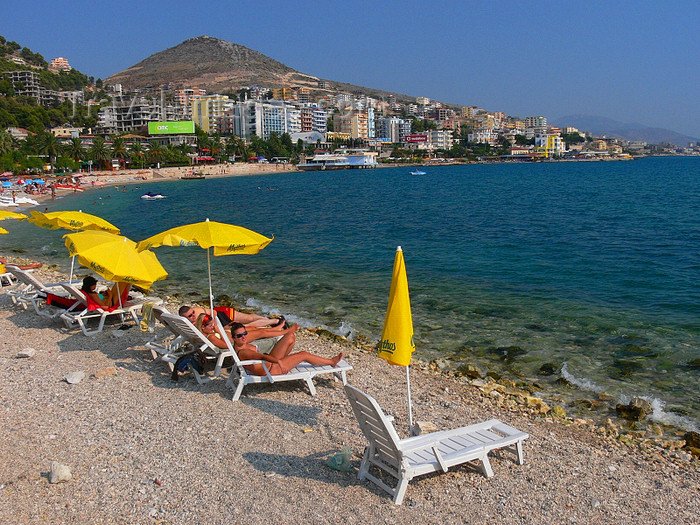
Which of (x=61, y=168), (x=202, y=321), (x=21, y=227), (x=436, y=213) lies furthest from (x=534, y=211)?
(x=61, y=168)

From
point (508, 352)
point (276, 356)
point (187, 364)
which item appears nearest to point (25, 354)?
point (187, 364)

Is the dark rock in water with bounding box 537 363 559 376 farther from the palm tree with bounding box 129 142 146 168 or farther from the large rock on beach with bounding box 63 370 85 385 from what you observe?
the palm tree with bounding box 129 142 146 168

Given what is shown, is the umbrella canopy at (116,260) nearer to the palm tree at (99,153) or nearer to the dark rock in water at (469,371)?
the dark rock in water at (469,371)

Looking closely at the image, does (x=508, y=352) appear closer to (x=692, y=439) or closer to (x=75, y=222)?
(x=692, y=439)

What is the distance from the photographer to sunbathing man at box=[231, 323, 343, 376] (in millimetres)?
7270

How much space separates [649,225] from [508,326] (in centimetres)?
2387

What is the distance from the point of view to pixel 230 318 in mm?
9047

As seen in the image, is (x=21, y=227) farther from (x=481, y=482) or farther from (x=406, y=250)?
(x=481, y=482)

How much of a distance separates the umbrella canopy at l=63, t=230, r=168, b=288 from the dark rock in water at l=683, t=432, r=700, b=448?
7525mm

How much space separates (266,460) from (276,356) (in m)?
1.94

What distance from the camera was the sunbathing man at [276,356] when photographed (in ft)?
23.9

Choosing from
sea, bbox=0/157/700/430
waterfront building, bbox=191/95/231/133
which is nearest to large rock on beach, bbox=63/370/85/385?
sea, bbox=0/157/700/430

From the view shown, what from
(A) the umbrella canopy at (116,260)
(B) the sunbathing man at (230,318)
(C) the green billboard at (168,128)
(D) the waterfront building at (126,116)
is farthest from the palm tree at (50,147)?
(B) the sunbathing man at (230,318)

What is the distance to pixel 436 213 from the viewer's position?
41.7 metres
